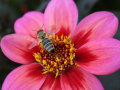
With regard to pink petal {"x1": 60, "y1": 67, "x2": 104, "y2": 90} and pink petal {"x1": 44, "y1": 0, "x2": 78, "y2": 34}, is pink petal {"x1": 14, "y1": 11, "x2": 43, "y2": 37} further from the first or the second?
pink petal {"x1": 60, "y1": 67, "x2": 104, "y2": 90}

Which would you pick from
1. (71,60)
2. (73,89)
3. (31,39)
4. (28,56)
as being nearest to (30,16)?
(31,39)

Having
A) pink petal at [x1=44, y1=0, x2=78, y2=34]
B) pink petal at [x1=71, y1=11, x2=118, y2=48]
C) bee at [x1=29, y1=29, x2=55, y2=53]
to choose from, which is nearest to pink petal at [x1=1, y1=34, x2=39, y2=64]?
bee at [x1=29, y1=29, x2=55, y2=53]

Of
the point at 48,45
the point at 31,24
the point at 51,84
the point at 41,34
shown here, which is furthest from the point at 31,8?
the point at 51,84

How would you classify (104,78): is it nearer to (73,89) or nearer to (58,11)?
(73,89)

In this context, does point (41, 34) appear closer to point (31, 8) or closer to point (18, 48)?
point (18, 48)

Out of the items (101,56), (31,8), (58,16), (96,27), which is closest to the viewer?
(101,56)

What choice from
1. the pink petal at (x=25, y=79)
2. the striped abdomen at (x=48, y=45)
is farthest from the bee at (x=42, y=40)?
the pink petal at (x=25, y=79)

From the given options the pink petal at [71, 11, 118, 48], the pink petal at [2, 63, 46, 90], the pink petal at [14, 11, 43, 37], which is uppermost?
the pink petal at [14, 11, 43, 37]
